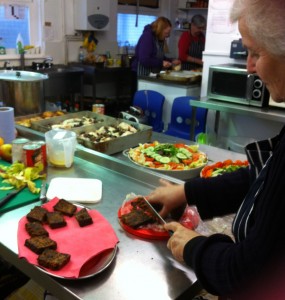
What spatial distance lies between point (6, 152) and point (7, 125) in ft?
0.54

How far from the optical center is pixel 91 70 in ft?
15.5

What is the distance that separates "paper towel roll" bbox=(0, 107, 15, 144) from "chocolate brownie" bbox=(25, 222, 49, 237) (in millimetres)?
746

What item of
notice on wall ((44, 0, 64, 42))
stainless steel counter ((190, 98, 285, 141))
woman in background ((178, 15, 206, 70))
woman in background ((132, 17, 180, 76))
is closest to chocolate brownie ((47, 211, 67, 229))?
stainless steel counter ((190, 98, 285, 141))

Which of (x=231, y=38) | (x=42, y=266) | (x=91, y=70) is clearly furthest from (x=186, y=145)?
(x=91, y=70)

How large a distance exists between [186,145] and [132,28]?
191 inches

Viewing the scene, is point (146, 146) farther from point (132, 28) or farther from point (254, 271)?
point (132, 28)

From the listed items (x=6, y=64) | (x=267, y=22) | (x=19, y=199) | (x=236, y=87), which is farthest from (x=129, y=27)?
(x=267, y=22)

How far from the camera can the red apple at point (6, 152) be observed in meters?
1.50

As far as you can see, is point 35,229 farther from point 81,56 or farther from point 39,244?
point 81,56

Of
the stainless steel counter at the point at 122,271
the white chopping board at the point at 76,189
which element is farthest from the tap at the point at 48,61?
the stainless steel counter at the point at 122,271

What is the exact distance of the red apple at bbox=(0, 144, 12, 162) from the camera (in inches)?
58.9

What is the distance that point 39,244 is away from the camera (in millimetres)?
886

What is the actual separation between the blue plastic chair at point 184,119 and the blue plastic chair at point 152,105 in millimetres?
189

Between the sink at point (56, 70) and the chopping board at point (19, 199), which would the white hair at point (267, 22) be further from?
the sink at point (56, 70)
